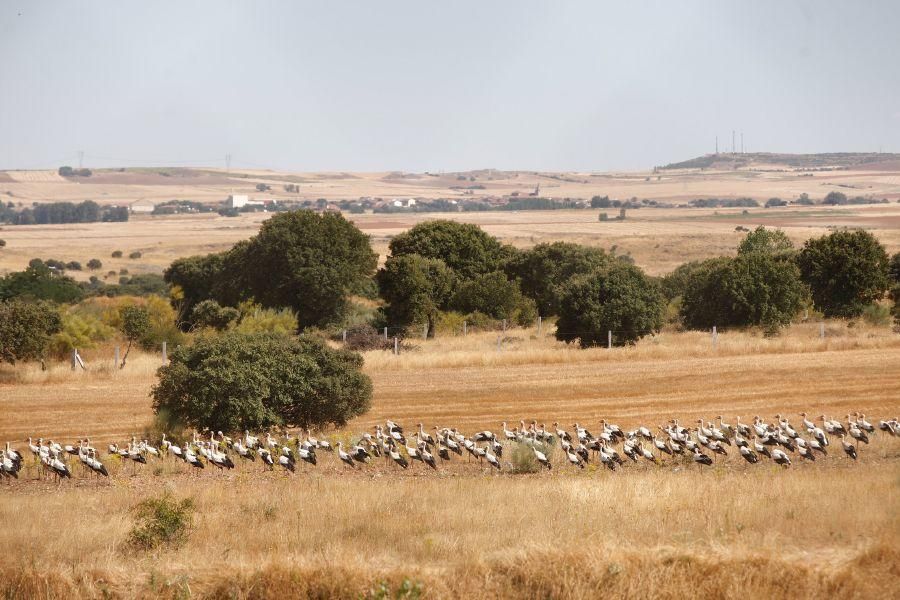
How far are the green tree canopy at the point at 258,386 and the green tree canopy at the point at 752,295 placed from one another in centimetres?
2742

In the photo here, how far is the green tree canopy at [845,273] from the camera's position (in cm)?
6206

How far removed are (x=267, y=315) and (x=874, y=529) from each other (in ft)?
149

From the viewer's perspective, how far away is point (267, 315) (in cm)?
5819

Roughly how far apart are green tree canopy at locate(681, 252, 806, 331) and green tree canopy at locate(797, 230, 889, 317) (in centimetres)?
656

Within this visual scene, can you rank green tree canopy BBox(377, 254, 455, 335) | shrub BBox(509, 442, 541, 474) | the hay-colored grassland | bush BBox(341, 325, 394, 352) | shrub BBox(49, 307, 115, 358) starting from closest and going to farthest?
1. shrub BBox(509, 442, 541, 474)
2. shrub BBox(49, 307, 115, 358)
3. bush BBox(341, 325, 394, 352)
4. green tree canopy BBox(377, 254, 455, 335)
5. the hay-colored grassland

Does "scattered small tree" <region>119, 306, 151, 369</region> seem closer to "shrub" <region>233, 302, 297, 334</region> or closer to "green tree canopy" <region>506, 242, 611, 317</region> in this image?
"shrub" <region>233, 302, 297, 334</region>

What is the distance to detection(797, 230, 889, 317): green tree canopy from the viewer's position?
62.1 meters

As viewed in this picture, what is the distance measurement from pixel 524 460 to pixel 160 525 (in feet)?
31.8

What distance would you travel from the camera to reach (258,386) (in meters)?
29.2

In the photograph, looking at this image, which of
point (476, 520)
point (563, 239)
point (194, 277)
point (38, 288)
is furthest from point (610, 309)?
point (563, 239)

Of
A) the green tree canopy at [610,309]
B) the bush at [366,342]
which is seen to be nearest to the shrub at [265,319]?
the bush at [366,342]

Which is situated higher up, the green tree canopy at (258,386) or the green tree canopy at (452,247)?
the green tree canopy at (452,247)

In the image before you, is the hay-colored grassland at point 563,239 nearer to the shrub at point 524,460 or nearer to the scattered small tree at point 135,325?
the scattered small tree at point 135,325

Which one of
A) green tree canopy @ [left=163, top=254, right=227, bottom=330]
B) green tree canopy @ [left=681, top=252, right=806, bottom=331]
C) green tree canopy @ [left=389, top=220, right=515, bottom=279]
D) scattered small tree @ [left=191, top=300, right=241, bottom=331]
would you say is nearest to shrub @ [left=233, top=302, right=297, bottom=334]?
scattered small tree @ [left=191, top=300, right=241, bottom=331]
